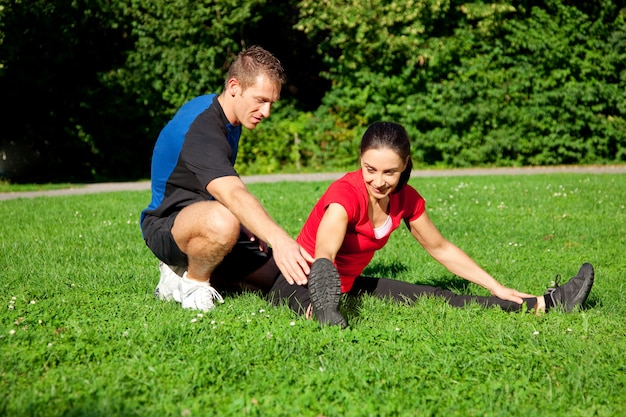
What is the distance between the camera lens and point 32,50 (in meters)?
15.1

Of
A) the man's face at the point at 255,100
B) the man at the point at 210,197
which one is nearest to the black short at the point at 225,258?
the man at the point at 210,197

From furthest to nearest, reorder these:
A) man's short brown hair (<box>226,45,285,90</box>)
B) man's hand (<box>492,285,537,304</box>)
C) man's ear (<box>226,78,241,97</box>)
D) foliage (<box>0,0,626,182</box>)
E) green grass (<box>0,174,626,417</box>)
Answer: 1. foliage (<box>0,0,626,182</box>)
2. man's hand (<box>492,285,537,304</box>)
3. man's ear (<box>226,78,241,97</box>)
4. man's short brown hair (<box>226,45,285,90</box>)
5. green grass (<box>0,174,626,417</box>)

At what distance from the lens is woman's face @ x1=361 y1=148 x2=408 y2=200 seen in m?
4.09

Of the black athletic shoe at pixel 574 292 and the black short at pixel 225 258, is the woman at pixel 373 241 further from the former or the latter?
the black short at pixel 225 258

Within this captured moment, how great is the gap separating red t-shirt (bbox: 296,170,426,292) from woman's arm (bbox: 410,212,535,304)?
4.1 inches

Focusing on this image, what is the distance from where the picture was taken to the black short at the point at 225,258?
455 centimetres

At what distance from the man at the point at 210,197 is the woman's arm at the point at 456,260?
1051mm

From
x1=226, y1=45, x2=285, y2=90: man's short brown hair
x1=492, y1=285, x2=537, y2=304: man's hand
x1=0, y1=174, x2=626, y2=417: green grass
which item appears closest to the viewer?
x1=0, y1=174, x2=626, y2=417: green grass

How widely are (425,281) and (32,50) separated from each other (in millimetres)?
12407

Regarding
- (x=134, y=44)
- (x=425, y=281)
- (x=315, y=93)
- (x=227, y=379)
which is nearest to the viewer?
(x=227, y=379)

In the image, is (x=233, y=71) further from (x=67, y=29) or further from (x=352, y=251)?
(x=67, y=29)

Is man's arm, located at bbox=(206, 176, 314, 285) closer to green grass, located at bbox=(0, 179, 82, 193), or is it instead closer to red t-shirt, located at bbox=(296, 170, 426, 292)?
red t-shirt, located at bbox=(296, 170, 426, 292)

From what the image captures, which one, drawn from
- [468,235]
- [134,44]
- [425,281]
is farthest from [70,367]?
[134,44]

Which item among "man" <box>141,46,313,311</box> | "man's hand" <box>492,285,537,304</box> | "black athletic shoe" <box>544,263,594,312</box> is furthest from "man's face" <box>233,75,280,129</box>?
"black athletic shoe" <box>544,263,594,312</box>
